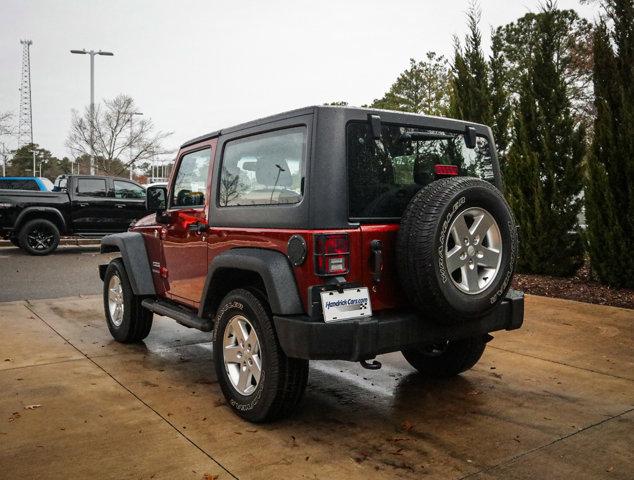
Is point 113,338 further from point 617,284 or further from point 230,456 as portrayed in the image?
point 617,284

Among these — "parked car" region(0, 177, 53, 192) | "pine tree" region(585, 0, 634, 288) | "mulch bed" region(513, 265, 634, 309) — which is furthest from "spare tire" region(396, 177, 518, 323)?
"parked car" region(0, 177, 53, 192)

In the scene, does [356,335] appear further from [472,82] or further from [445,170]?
[472,82]

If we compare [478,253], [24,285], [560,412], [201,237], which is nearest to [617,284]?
[560,412]

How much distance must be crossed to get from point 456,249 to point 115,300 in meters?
3.84

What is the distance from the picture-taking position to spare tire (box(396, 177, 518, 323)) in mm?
3119

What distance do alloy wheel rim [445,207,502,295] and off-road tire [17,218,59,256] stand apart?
12.4 meters

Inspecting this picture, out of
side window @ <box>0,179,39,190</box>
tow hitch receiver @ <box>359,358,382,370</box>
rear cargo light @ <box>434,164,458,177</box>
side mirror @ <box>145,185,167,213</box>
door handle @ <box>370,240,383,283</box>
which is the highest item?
side window @ <box>0,179,39,190</box>

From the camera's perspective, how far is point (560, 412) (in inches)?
147

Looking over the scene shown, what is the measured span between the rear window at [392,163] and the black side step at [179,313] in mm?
1561

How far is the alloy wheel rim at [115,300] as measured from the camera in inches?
221

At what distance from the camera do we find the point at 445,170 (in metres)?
3.67

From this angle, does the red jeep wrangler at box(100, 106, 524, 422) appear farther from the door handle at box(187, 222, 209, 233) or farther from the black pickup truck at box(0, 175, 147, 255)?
the black pickup truck at box(0, 175, 147, 255)

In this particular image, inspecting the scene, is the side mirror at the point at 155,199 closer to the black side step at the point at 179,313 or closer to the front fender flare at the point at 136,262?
the front fender flare at the point at 136,262

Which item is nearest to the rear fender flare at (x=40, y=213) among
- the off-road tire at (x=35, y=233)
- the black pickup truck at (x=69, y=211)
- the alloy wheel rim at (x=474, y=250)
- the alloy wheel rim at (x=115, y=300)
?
the black pickup truck at (x=69, y=211)
